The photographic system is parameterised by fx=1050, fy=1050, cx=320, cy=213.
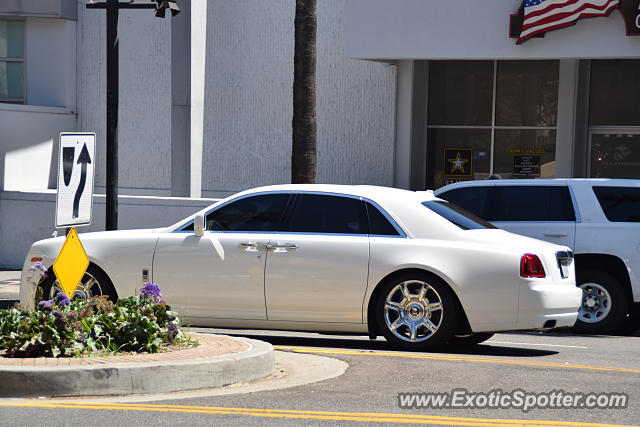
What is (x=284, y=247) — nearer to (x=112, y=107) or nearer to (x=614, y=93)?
(x=112, y=107)

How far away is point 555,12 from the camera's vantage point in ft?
56.8

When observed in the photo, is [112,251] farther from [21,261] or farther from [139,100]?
[139,100]

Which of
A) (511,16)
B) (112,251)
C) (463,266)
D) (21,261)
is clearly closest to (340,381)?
(463,266)

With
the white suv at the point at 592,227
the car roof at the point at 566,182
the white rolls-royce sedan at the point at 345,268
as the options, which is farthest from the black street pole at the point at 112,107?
the white suv at the point at 592,227

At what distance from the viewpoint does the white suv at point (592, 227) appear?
1221 centimetres

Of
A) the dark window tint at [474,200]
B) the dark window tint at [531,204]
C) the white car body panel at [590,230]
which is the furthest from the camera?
the dark window tint at [474,200]

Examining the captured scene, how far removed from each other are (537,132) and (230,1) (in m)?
6.97

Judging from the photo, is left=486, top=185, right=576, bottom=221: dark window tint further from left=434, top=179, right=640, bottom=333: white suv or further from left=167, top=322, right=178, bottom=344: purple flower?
left=167, top=322, right=178, bottom=344: purple flower

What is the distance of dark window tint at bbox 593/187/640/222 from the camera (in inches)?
484

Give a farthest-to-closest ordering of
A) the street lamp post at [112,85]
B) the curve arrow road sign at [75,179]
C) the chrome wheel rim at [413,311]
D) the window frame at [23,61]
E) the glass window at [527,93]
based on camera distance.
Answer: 1. the window frame at [23,61]
2. the glass window at [527,93]
3. the street lamp post at [112,85]
4. the curve arrow road sign at [75,179]
5. the chrome wheel rim at [413,311]

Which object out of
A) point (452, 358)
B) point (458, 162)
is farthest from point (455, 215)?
point (458, 162)

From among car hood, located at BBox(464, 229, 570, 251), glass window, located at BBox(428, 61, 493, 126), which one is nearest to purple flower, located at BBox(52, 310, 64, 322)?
car hood, located at BBox(464, 229, 570, 251)

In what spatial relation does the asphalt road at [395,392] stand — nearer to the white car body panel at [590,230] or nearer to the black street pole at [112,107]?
the white car body panel at [590,230]

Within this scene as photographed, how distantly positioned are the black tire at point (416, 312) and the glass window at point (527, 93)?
38.7ft
